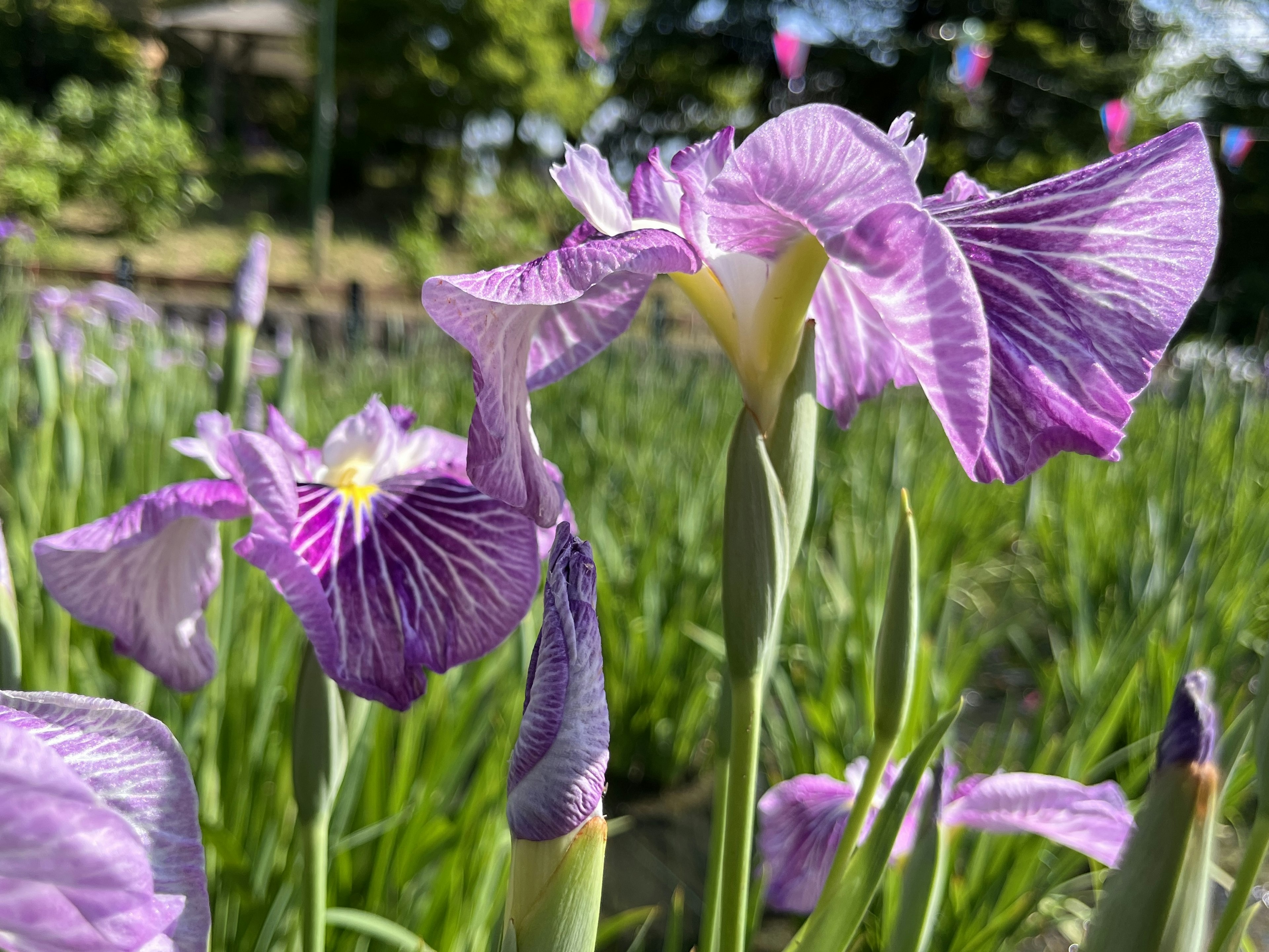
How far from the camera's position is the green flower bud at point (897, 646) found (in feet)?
1.65

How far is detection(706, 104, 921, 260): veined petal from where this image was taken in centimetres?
39

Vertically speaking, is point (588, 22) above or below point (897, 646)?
above

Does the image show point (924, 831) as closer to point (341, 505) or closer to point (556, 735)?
point (556, 735)

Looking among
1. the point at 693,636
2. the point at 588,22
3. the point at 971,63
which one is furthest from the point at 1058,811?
the point at 971,63

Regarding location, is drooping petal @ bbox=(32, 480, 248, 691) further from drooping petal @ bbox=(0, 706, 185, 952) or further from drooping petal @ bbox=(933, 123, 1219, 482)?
drooping petal @ bbox=(933, 123, 1219, 482)

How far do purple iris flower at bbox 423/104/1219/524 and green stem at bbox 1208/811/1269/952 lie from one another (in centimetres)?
22

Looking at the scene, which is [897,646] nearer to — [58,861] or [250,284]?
[58,861]

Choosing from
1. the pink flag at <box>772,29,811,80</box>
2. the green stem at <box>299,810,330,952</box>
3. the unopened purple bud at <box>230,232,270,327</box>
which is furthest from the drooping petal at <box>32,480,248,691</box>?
the pink flag at <box>772,29,811,80</box>

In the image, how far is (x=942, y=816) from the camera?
69cm

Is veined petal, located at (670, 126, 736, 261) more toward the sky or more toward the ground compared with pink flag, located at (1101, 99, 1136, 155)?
more toward the ground

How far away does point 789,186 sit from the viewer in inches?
15.9

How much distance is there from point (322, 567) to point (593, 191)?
27cm

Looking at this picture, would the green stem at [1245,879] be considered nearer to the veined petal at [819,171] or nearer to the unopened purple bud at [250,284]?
the veined petal at [819,171]

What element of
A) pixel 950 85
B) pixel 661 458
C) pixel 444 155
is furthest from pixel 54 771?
pixel 950 85
